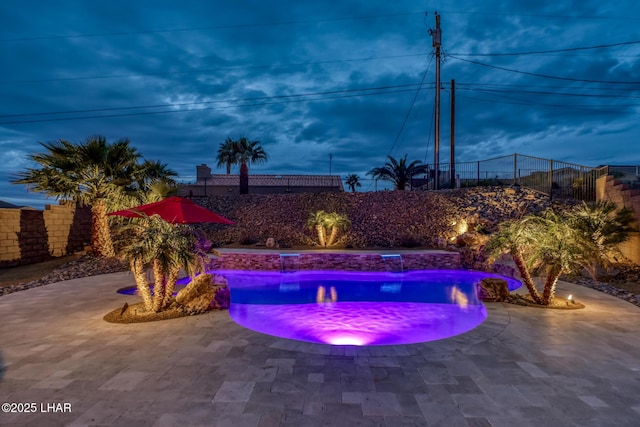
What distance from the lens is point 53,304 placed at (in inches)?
273

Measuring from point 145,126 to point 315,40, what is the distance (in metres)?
26.2

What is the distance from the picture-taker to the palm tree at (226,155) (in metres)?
40.2

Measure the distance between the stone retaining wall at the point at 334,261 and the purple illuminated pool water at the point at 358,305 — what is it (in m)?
0.41

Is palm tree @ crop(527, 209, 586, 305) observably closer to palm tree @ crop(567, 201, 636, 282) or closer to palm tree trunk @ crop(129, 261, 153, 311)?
palm tree @ crop(567, 201, 636, 282)

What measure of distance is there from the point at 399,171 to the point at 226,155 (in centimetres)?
2479

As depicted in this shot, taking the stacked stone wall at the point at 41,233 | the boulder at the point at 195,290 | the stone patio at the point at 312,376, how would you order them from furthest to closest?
1. the stacked stone wall at the point at 41,233
2. the boulder at the point at 195,290
3. the stone patio at the point at 312,376

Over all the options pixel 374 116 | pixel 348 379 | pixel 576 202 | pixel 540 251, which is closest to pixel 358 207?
pixel 576 202

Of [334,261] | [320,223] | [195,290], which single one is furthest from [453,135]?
[195,290]

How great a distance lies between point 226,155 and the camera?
4075cm

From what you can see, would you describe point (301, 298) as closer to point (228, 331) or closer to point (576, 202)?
point (228, 331)

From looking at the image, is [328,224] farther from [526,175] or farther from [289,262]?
[526,175]

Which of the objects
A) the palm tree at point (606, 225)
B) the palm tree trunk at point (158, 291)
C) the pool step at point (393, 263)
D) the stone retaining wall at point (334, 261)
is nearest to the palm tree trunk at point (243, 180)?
the stone retaining wall at point (334, 261)

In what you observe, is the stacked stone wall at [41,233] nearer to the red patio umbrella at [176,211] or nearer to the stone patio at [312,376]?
the red patio umbrella at [176,211]

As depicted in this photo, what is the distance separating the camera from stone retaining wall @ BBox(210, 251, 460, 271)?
12.3 metres
